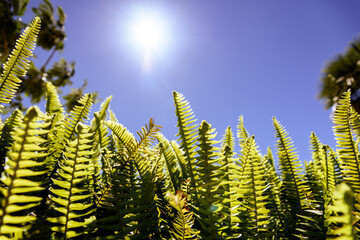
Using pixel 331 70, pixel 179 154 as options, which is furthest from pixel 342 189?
pixel 331 70

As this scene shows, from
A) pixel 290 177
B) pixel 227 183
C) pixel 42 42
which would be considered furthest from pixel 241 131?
pixel 42 42

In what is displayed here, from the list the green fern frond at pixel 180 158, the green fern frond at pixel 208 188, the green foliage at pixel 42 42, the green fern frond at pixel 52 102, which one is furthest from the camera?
the green foliage at pixel 42 42

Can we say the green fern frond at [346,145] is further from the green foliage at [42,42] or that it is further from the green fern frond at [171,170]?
the green foliage at [42,42]

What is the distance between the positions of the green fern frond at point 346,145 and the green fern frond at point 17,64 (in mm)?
1609

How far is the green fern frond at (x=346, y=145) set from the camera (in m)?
0.89

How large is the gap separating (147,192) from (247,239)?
0.39 metres

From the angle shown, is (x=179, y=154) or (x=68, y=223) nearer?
(x=68, y=223)

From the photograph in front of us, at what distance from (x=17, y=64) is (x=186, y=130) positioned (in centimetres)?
112

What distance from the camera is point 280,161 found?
1.31 m

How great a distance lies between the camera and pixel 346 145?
94cm

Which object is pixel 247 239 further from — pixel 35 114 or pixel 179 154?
pixel 35 114

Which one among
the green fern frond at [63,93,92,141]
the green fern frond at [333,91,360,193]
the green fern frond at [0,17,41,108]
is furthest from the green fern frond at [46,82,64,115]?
the green fern frond at [333,91,360,193]

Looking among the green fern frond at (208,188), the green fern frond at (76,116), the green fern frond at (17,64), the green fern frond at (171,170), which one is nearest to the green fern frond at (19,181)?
the green fern frond at (208,188)

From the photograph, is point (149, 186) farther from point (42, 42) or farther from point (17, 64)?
point (42, 42)
